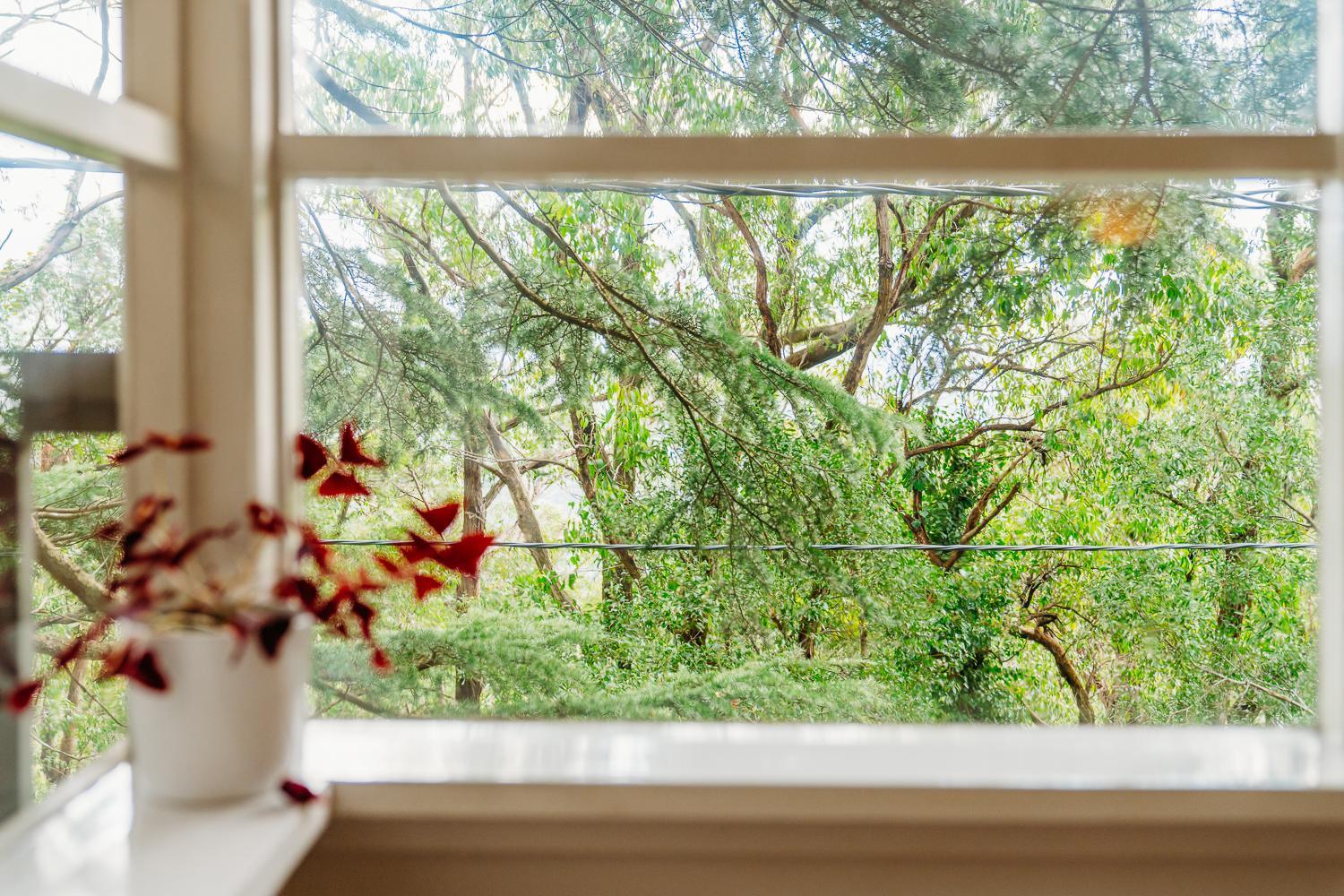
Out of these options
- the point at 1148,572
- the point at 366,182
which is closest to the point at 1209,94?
the point at 1148,572

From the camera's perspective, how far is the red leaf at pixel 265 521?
86 centimetres

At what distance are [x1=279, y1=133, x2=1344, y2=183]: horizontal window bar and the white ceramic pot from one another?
1.65 ft

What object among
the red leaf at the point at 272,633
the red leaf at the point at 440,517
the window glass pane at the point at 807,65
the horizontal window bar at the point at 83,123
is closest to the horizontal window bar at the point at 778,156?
the horizontal window bar at the point at 83,123

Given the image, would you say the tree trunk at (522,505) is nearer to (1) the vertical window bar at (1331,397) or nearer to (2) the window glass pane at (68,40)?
(2) the window glass pane at (68,40)

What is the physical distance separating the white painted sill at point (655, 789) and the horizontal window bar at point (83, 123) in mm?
612

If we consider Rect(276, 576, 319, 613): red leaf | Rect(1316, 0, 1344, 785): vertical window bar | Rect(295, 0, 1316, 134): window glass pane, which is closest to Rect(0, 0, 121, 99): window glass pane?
Rect(295, 0, 1316, 134): window glass pane

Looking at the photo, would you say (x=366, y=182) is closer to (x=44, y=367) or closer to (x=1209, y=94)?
(x=44, y=367)

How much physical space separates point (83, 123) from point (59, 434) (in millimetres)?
342

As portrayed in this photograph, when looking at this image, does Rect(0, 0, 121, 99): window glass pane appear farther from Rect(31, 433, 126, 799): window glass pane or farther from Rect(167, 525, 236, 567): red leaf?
Rect(167, 525, 236, 567): red leaf

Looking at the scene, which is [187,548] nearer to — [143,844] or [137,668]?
[137,668]

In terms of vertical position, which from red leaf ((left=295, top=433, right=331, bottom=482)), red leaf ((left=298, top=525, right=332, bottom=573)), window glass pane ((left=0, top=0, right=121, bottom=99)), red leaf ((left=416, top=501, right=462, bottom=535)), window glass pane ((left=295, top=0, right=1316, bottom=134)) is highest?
window glass pane ((left=295, top=0, right=1316, bottom=134))

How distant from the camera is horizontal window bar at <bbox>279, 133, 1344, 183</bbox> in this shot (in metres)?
0.96

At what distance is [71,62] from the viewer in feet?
3.10

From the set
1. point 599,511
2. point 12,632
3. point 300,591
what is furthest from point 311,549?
point 599,511
